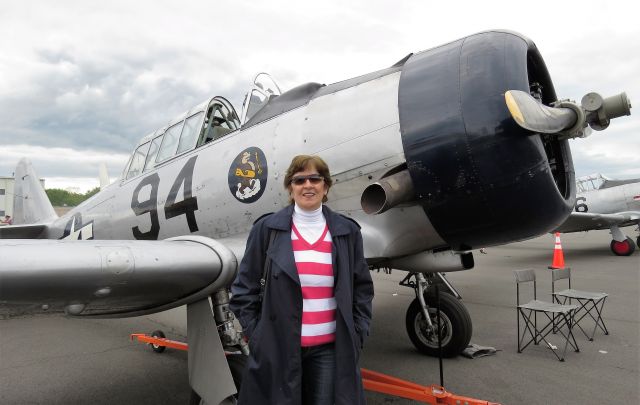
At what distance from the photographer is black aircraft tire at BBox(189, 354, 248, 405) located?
9.52 feet

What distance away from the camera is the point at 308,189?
1849 mm

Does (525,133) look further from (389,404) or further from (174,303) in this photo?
(174,303)

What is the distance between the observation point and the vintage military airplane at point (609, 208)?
43.4ft

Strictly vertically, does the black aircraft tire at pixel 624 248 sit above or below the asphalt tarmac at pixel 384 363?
above

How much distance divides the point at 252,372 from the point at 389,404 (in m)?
1.98

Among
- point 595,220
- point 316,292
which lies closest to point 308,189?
point 316,292

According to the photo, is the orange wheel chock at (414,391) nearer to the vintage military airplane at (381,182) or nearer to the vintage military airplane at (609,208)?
the vintage military airplane at (381,182)

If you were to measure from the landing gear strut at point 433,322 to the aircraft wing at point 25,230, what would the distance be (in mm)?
5986

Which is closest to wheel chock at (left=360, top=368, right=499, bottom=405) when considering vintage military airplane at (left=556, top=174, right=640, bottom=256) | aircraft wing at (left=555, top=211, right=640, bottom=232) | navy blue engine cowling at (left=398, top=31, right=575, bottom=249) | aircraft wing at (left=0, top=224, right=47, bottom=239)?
navy blue engine cowling at (left=398, top=31, right=575, bottom=249)

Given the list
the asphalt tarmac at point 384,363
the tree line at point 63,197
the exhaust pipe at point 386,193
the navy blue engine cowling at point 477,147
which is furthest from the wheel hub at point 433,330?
the tree line at point 63,197

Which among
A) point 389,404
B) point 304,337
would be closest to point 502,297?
point 389,404

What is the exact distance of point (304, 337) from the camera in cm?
173

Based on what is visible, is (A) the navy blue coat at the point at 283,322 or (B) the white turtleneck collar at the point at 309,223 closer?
(A) the navy blue coat at the point at 283,322

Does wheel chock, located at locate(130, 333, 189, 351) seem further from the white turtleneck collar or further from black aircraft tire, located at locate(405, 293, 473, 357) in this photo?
the white turtleneck collar
